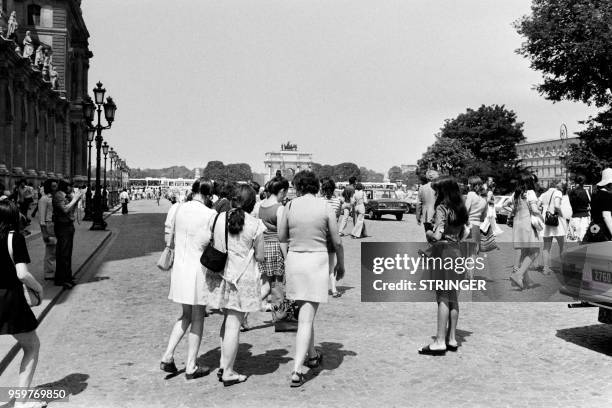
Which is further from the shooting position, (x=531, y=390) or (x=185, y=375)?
(x=185, y=375)

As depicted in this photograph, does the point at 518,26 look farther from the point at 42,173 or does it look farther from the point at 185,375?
the point at 185,375

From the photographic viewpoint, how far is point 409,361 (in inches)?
252

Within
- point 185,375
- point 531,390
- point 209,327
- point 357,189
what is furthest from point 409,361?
point 357,189

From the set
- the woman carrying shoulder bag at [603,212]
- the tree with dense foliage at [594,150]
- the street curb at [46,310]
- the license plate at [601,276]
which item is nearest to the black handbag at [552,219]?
the woman carrying shoulder bag at [603,212]

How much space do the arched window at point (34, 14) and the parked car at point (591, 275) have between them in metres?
56.0

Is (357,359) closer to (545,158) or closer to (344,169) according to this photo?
(545,158)

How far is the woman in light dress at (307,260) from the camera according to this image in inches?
222

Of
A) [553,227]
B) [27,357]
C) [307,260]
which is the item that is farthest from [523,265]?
[27,357]

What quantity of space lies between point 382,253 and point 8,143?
34.1 meters

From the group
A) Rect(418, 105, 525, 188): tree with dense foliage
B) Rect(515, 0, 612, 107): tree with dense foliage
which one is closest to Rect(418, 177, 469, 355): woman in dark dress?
Rect(515, 0, 612, 107): tree with dense foliage

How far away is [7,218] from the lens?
469cm

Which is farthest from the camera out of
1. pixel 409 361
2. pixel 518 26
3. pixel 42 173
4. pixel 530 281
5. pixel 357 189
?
pixel 42 173

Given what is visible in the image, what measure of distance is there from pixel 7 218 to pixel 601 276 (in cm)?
556

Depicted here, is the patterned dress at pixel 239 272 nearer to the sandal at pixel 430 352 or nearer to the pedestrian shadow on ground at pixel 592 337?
the sandal at pixel 430 352
